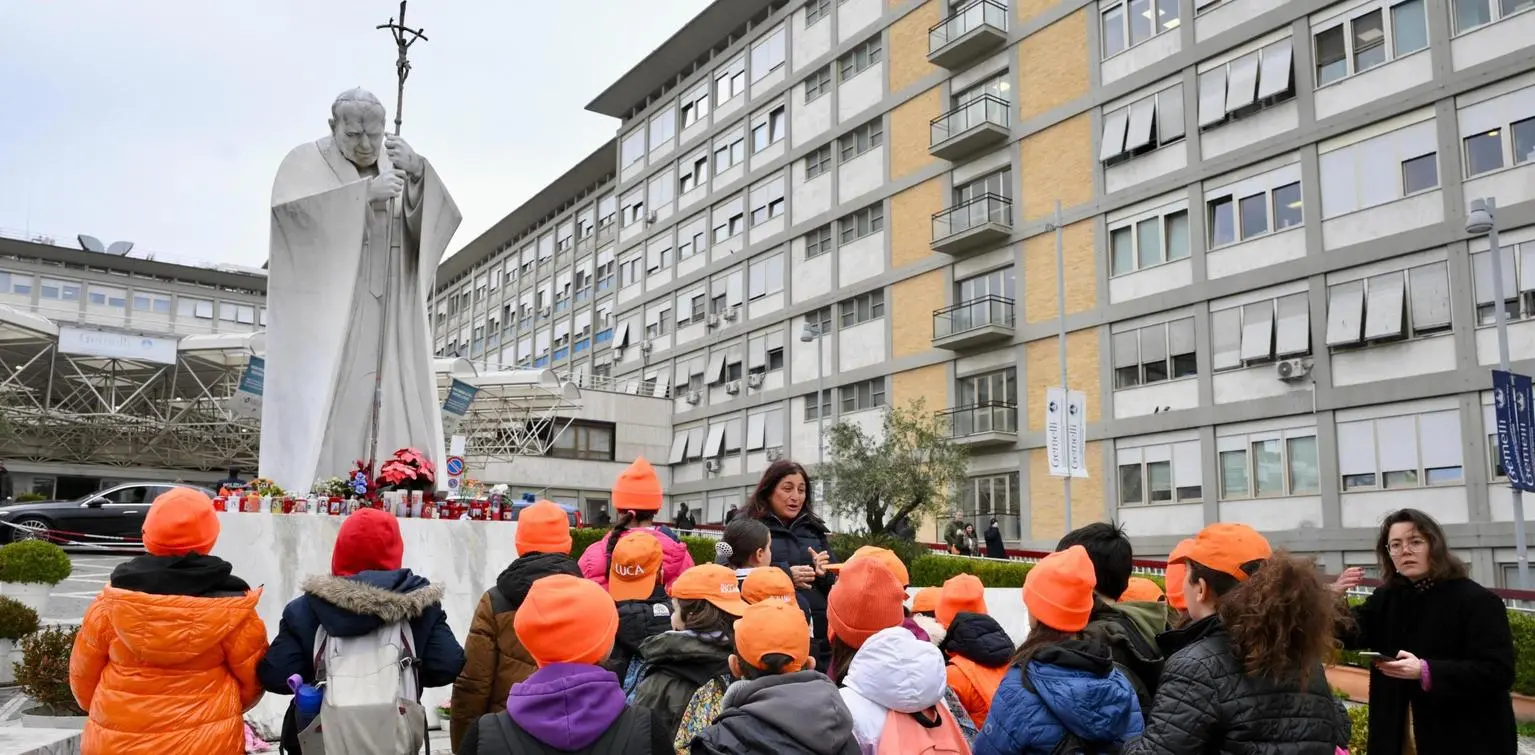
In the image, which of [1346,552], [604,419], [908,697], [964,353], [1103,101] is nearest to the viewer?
[908,697]

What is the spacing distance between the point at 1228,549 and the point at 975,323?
2820cm

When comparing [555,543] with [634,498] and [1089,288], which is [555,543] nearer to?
[634,498]

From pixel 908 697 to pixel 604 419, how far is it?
43029 mm

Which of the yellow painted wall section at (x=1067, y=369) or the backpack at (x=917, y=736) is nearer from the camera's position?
the backpack at (x=917, y=736)

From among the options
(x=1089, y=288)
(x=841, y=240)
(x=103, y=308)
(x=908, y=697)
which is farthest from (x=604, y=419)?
(x=908, y=697)

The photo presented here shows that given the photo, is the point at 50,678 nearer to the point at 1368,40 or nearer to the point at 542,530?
the point at 542,530

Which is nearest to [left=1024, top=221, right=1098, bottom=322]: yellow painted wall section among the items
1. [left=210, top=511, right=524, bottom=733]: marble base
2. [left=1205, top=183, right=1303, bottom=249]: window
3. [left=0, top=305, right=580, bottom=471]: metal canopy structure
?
[left=1205, top=183, right=1303, bottom=249]: window

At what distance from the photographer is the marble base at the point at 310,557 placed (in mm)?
8273

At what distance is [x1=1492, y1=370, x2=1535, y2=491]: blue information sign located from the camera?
16.2 meters

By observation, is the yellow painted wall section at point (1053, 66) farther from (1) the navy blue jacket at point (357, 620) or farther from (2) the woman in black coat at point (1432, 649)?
(1) the navy blue jacket at point (357, 620)

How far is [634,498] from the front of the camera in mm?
6492

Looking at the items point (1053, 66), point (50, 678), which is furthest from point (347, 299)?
point (1053, 66)

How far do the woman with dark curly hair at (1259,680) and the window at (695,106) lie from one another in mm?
44669

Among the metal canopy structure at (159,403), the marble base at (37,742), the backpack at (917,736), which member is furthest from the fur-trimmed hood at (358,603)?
the metal canopy structure at (159,403)
